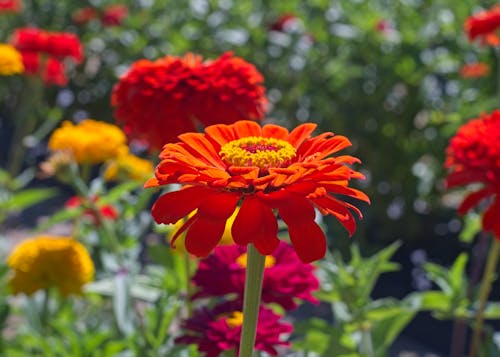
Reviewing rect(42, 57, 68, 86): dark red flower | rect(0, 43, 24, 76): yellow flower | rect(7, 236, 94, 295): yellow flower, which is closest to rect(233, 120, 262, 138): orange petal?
rect(7, 236, 94, 295): yellow flower

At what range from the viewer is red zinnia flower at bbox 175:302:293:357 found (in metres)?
0.93

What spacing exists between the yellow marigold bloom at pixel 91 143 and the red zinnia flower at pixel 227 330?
0.74m

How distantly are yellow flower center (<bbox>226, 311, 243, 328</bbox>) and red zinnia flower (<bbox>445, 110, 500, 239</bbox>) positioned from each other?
1.13 ft

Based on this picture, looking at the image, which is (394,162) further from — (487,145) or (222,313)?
(222,313)

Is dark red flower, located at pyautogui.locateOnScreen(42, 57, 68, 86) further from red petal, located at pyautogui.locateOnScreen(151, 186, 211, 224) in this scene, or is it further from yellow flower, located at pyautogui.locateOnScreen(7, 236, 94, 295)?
red petal, located at pyautogui.locateOnScreen(151, 186, 211, 224)

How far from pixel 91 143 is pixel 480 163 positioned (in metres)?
0.85

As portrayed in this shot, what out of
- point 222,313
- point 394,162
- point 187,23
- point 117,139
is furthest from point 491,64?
point 222,313

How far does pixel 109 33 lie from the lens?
405cm

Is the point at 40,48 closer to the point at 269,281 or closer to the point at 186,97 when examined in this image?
the point at 186,97

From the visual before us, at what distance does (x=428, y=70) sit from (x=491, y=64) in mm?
230

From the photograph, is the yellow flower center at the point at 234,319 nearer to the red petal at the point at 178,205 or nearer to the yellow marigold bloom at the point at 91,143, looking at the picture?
the red petal at the point at 178,205

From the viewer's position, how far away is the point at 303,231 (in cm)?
71

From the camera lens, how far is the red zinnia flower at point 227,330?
0.93 metres

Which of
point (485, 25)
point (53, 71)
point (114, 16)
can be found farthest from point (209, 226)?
point (114, 16)
